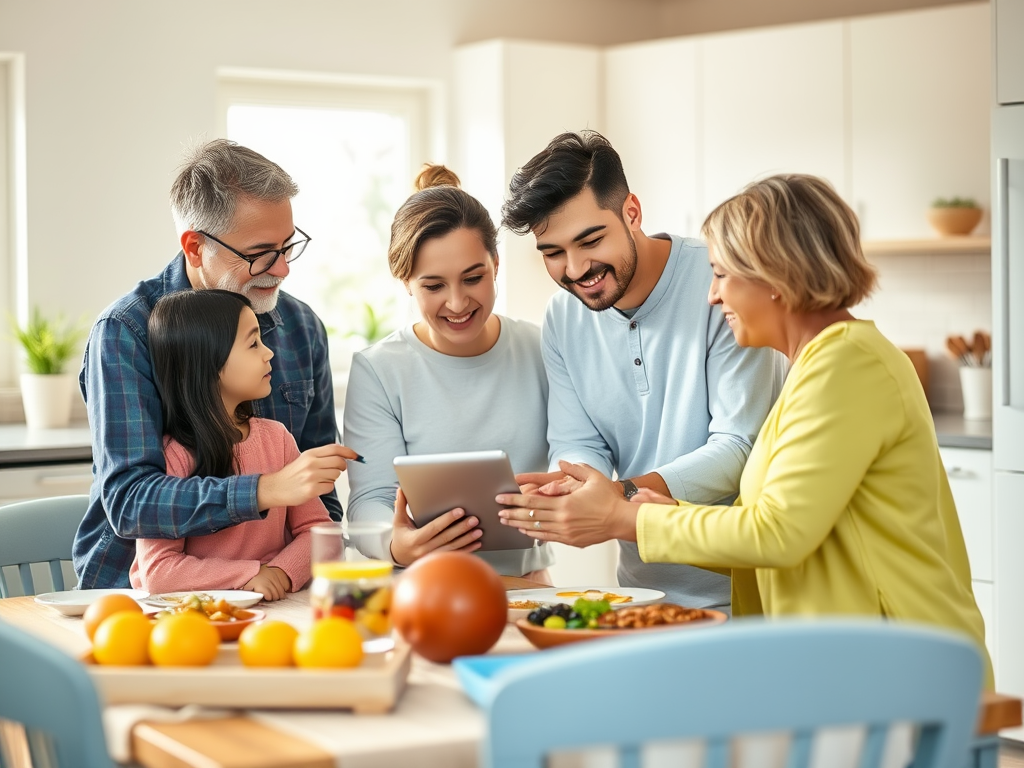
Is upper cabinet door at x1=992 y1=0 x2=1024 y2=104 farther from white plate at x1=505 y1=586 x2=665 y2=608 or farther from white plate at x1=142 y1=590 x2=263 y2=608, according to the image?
white plate at x1=142 y1=590 x2=263 y2=608

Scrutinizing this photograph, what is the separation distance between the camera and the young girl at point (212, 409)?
2080 mm

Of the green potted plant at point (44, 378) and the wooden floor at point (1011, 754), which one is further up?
the green potted plant at point (44, 378)

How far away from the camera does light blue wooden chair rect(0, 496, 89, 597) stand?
2.32 meters

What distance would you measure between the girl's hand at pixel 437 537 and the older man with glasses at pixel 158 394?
0.56ft

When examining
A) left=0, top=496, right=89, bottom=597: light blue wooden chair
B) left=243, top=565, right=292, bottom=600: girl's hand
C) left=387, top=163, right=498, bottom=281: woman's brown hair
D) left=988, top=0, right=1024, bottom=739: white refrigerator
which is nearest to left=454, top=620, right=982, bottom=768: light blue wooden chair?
left=243, top=565, right=292, bottom=600: girl's hand

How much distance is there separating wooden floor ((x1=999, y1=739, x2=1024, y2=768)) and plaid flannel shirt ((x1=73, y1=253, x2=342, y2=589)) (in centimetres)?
238

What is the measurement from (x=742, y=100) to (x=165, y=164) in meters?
2.17

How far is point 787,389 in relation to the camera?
5.43ft

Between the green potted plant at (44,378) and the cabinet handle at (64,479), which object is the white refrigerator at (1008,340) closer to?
the cabinet handle at (64,479)

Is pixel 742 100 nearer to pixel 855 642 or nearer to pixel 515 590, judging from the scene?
pixel 515 590

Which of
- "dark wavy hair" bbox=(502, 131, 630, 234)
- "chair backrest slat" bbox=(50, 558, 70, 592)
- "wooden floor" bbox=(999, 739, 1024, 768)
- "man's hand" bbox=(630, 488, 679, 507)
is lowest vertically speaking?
"wooden floor" bbox=(999, 739, 1024, 768)

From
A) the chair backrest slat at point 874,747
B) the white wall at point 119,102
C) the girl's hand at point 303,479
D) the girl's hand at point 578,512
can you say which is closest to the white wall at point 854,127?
the white wall at point 119,102

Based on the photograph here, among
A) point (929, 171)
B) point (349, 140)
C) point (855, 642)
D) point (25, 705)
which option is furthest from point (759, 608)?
point (349, 140)

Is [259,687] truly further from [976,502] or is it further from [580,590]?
[976,502]
